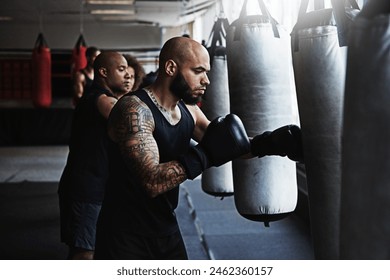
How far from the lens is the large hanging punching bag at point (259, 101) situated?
5.16ft

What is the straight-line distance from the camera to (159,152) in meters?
1.37

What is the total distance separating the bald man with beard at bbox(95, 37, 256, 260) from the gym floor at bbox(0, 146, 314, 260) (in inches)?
52.3

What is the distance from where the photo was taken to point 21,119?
8.23m

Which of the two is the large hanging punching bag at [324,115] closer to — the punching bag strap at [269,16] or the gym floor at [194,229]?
the punching bag strap at [269,16]

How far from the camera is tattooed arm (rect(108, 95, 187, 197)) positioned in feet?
4.17

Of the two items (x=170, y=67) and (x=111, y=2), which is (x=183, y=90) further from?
(x=111, y=2)

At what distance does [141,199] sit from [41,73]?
598cm

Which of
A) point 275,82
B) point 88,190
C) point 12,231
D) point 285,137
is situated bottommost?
point 12,231

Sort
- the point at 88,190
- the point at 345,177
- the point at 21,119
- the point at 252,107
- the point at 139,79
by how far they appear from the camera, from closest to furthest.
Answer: the point at 345,177, the point at 252,107, the point at 88,190, the point at 139,79, the point at 21,119

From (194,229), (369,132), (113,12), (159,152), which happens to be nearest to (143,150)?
(159,152)

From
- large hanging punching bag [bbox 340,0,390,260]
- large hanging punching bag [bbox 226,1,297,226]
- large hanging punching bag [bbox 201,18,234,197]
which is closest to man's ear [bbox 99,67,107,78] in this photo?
large hanging punching bag [bbox 201,18,234,197]

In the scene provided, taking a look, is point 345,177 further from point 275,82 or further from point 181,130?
point 275,82
